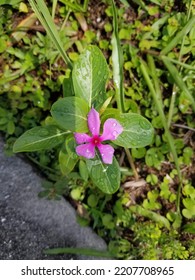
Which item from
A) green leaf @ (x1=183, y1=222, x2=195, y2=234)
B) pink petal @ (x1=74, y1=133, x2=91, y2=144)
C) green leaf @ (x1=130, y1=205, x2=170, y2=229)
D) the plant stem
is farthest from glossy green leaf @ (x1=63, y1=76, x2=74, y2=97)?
green leaf @ (x1=183, y1=222, x2=195, y2=234)

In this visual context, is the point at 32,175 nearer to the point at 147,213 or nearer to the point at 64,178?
the point at 64,178

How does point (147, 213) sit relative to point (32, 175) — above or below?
below

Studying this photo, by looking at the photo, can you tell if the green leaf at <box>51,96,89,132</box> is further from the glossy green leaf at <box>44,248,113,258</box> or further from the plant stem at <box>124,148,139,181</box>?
the glossy green leaf at <box>44,248,113,258</box>

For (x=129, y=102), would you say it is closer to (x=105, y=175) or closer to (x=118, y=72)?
(x=118, y=72)

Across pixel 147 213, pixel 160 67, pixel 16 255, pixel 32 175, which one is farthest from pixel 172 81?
pixel 16 255

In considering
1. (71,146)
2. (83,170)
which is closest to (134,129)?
(71,146)

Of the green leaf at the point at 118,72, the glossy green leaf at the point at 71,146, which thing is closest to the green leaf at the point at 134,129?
the glossy green leaf at the point at 71,146

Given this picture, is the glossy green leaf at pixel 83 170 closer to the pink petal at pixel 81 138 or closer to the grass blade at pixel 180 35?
the pink petal at pixel 81 138
